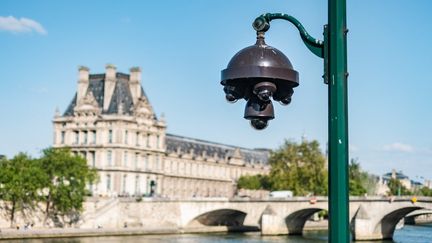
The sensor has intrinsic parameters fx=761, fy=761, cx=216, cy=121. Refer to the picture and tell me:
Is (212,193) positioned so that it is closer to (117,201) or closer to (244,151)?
(244,151)

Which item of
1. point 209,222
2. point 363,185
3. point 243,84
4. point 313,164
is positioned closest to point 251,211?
point 209,222

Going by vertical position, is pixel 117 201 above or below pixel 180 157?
below

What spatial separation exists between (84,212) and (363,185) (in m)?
51.4

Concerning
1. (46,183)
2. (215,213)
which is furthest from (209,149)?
(46,183)

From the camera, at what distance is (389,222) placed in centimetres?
7238

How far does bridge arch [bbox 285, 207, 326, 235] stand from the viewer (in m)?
76.6

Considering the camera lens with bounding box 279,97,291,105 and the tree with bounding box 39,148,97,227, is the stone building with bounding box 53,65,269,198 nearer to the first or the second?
the tree with bounding box 39,148,97,227

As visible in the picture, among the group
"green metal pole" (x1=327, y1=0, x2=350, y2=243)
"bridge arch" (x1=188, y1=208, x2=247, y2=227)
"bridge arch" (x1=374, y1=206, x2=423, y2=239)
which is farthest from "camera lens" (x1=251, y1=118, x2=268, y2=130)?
"bridge arch" (x1=188, y1=208, x2=247, y2=227)

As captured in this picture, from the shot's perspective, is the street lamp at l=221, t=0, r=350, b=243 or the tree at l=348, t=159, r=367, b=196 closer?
the street lamp at l=221, t=0, r=350, b=243

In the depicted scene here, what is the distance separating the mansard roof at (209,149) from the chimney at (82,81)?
15561 mm

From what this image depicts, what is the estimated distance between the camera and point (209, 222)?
82562mm

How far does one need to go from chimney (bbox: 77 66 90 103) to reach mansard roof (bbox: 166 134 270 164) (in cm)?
1556

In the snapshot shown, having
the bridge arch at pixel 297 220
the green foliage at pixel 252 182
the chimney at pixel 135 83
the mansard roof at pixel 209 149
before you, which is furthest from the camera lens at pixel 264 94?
the green foliage at pixel 252 182

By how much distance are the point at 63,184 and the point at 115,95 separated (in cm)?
2597
